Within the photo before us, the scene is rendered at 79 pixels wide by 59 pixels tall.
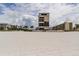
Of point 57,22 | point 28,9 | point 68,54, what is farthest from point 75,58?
point 28,9

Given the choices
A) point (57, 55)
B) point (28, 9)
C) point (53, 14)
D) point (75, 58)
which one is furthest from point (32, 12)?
point (75, 58)

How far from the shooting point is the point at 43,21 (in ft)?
6.10

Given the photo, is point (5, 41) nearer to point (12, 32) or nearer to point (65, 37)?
point (12, 32)

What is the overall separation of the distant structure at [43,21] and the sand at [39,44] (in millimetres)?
67

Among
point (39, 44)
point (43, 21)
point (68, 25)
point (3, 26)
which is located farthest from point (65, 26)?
point (3, 26)

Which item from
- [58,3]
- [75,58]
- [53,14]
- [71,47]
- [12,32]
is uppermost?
[58,3]

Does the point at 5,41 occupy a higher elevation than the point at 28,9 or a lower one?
lower

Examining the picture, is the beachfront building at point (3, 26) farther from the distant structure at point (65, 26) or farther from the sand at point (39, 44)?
the distant structure at point (65, 26)

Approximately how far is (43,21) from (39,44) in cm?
26

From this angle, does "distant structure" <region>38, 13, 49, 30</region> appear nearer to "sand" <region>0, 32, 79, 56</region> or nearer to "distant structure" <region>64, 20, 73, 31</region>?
"sand" <region>0, 32, 79, 56</region>

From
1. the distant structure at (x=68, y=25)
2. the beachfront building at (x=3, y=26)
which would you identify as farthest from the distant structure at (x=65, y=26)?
the beachfront building at (x=3, y=26)

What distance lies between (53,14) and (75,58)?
1.79 feet

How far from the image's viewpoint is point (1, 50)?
1835 millimetres

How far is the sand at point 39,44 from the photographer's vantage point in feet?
6.03
